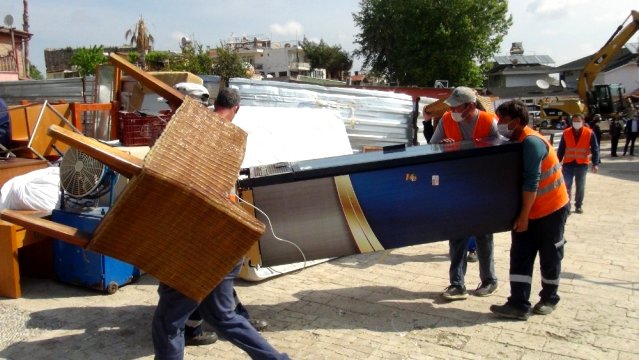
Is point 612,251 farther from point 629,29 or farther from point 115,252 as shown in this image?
point 629,29

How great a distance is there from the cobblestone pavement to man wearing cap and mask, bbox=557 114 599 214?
304cm

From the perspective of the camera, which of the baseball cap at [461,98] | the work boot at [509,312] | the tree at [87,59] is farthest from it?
the tree at [87,59]

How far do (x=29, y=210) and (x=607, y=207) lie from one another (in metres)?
8.88

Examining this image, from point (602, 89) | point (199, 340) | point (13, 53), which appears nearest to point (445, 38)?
point (602, 89)

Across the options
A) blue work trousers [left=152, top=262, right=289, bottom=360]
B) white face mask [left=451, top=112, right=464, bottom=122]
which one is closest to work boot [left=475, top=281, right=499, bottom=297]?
white face mask [left=451, top=112, right=464, bottom=122]

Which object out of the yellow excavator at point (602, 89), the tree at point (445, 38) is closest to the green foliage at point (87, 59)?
the tree at point (445, 38)

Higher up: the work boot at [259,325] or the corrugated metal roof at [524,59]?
the corrugated metal roof at [524,59]

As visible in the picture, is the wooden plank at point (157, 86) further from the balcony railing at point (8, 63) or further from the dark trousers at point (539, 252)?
the balcony railing at point (8, 63)

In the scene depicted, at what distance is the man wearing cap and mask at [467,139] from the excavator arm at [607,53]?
22258mm

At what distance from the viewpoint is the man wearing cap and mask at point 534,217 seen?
156 inches

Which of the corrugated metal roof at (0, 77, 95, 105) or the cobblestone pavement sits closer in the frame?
the cobblestone pavement

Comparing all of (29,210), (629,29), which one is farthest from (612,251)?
(629,29)

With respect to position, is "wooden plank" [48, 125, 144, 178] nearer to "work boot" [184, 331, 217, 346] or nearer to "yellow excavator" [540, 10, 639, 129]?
"work boot" [184, 331, 217, 346]

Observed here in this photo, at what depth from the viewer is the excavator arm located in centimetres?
2320
